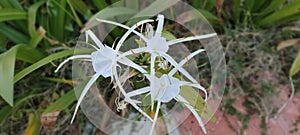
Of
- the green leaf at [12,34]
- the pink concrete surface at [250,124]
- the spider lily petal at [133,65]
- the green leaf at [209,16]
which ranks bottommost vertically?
the pink concrete surface at [250,124]

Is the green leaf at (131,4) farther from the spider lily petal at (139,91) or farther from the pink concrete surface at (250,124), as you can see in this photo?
the spider lily petal at (139,91)

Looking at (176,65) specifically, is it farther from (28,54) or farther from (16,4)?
(16,4)

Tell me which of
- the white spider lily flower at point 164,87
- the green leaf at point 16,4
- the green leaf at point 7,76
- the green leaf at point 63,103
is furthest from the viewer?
the green leaf at point 16,4

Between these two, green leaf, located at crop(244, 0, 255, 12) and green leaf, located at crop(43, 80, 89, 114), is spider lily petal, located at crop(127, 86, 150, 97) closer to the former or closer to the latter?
green leaf, located at crop(43, 80, 89, 114)

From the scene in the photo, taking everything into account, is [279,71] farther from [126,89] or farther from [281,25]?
[126,89]

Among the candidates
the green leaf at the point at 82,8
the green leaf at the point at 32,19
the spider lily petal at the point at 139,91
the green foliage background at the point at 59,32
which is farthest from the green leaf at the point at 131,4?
the spider lily petal at the point at 139,91

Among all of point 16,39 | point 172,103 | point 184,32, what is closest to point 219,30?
point 184,32
